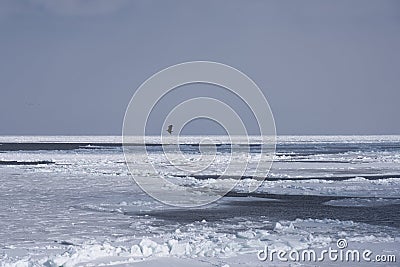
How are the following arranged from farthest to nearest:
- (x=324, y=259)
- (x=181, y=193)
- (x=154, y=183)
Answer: (x=154, y=183)
(x=181, y=193)
(x=324, y=259)

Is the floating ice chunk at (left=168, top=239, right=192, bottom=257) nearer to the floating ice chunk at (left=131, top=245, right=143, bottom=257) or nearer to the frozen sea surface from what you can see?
the frozen sea surface

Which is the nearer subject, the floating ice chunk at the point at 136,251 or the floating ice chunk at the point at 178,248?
the floating ice chunk at the point at 136,251

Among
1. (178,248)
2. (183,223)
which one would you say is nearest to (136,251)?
(178,248)

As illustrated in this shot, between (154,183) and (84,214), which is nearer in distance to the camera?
(84,214)

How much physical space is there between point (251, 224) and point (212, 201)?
13.3ft

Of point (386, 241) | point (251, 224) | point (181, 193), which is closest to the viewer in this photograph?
point (386, 241)

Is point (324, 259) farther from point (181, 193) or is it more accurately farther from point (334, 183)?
point (334, 183)

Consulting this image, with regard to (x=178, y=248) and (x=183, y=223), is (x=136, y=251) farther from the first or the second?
(x=183, y=223)

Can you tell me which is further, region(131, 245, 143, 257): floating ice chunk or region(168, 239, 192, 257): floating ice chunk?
region(168, 239, 192, 257): floating ice chunk

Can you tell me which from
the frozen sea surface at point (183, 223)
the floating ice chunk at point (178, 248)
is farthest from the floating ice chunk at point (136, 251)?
the floating ice chunk at point (178, 248)

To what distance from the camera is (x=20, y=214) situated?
11688 mm

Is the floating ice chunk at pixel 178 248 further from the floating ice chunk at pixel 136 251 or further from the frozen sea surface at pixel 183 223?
the floating ice chunk at pixel 136 251

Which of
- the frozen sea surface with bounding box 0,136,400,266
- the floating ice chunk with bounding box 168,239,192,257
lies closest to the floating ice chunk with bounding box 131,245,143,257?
the frozen sea surface with bounding box 0,136,400,266

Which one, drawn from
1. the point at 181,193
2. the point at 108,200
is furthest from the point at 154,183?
the point at 108,200
